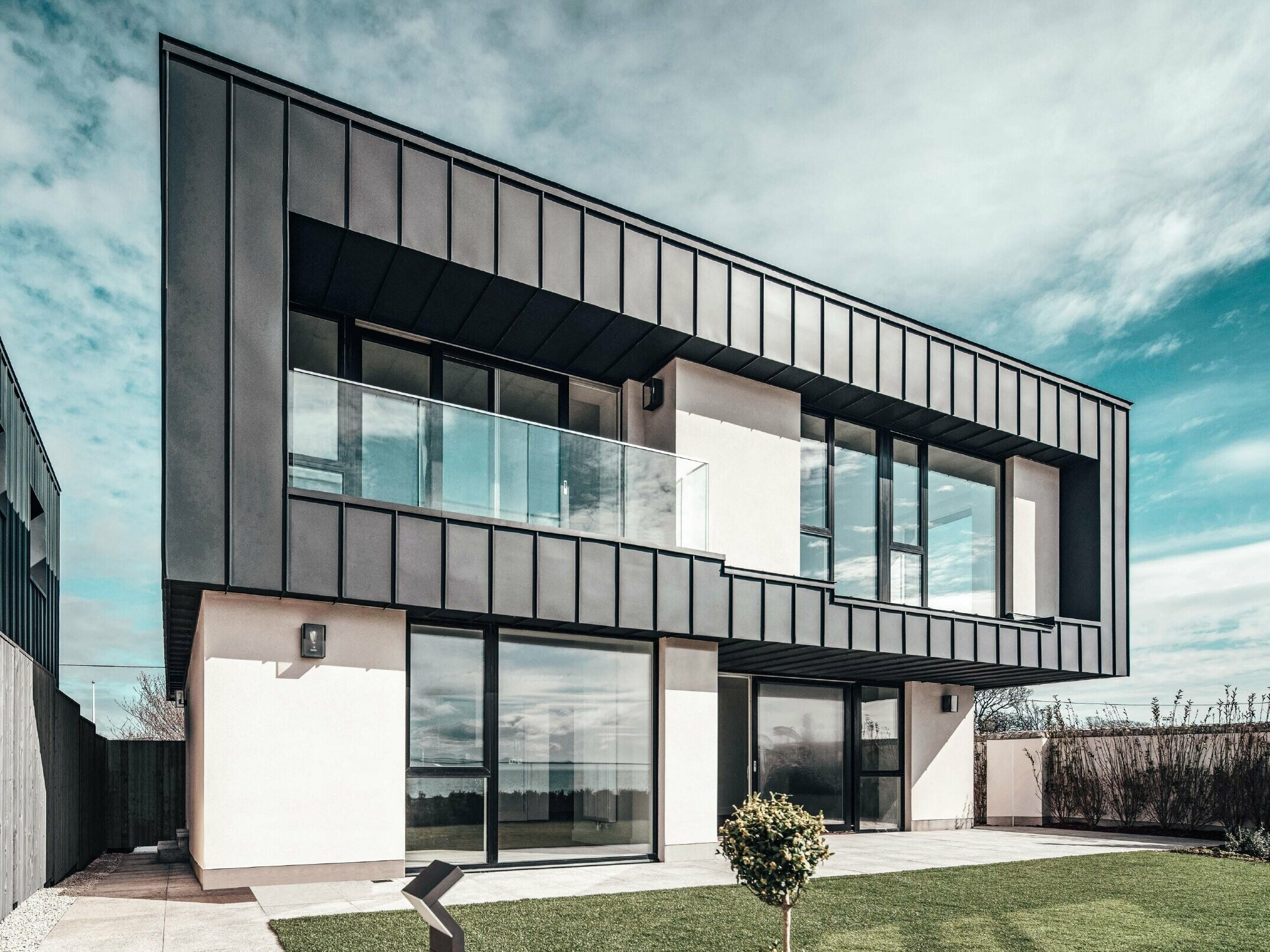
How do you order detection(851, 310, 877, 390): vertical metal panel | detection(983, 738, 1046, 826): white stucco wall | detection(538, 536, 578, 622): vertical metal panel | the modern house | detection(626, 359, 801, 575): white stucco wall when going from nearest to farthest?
the modern house
detection(538, 536, 578, 622): vertical metal panel
detection(626, 359, 801, 575): white stucco wall
detection(851, 310, 877, 390): vertical metal panel
detection(983, 738, 1046, 826): white stucco wall

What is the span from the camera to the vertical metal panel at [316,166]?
8.63m

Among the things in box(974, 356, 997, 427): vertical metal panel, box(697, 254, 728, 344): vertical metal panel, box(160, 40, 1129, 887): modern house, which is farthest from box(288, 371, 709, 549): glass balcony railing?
box(974, 356, 997, 427): vertical metal panel

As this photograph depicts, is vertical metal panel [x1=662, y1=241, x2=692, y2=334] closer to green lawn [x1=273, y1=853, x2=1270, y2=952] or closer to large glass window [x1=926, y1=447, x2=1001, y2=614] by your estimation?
large glass window [x1=926, y1=447, x2=1001, y2=614]

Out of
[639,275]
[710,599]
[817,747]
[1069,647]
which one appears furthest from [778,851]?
[1069,647]

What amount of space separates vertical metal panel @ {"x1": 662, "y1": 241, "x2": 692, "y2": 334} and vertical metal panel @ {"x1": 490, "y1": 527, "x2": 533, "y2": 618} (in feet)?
9.87

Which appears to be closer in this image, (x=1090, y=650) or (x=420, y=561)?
A: (x=420, y=561)

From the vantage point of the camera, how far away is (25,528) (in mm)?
14570

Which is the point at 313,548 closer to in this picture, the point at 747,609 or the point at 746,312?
the point at 747,609

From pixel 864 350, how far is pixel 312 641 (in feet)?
25.4

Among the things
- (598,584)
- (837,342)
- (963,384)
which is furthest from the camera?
(963,384)

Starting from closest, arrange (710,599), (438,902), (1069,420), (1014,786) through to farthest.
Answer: (438,902) → (710,599) → (1069,420) → (1014,786)

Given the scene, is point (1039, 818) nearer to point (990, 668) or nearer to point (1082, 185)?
point (990, 668)

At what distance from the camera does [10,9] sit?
904cm

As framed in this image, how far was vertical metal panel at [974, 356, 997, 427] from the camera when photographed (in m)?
13.6
